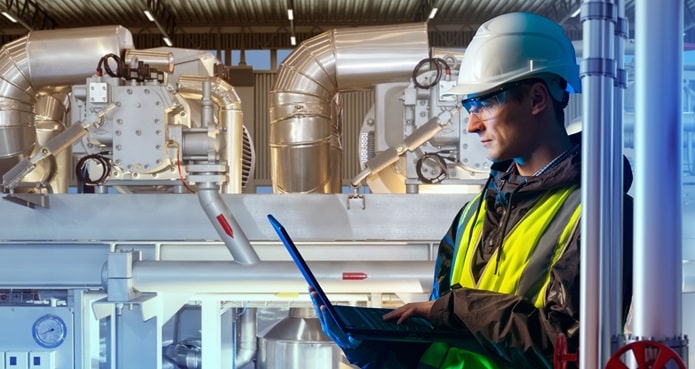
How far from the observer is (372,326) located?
1.33m

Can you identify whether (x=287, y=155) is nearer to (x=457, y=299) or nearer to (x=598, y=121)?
(x=457, y=299)

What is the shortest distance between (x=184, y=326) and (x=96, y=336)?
1717mm

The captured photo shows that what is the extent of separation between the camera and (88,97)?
13.8ft

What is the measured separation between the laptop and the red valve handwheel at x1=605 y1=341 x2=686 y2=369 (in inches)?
19.5

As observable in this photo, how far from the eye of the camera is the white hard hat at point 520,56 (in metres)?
1.36

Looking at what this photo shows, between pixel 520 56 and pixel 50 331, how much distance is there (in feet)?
8.72

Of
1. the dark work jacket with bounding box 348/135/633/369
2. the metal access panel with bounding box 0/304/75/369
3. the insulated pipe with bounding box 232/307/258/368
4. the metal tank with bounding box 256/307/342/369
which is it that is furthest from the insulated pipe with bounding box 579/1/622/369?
the insulated pipe with bounding box 232/307/258/368

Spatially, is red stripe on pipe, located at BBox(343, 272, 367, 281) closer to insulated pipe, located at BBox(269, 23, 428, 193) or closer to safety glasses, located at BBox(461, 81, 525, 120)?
insulated pipe, located at BBox(269, 23, 428, 193)

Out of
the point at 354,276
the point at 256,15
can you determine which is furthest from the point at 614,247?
the point at 256,15

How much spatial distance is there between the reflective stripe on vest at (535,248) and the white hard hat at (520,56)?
0.20 m

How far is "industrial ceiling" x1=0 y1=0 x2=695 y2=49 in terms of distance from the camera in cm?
1130

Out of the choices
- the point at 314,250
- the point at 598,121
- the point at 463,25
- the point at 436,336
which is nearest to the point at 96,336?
the point at 314,250

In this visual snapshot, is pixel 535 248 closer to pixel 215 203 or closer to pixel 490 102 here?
pixel 490 102

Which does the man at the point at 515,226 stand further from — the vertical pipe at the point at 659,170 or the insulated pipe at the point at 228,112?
the insulated pipe at the point at 228,112
